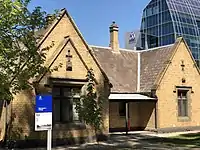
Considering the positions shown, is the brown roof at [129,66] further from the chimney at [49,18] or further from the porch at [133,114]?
the chimney at [49,18]

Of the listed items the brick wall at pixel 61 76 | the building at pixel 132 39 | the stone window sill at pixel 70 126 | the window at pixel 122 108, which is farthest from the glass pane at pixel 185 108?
the building at pixel 132 39

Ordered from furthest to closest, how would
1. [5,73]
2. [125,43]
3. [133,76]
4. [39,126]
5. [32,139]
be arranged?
[125,43] → [133,76] → [32,139] → [5,73] → [39,126]

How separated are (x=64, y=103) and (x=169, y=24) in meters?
58.9

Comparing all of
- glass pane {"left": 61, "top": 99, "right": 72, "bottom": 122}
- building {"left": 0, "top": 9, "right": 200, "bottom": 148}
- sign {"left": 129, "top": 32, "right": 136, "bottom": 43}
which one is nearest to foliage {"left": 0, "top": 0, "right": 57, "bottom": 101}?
building {"left": 0, "top": 9, "right": 200, "bottom": 148}

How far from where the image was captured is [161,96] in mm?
29391

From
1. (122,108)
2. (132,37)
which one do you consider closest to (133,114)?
(122,108)

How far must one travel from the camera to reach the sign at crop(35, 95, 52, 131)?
10.2 metres

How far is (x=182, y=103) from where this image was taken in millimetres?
31391

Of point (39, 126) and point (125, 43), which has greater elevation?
point (125, 43)

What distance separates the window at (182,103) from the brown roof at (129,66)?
2.91m

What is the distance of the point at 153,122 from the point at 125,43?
5021cm

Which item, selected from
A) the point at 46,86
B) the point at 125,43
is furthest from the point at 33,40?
the point at 125,43

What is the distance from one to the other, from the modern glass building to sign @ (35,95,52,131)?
6562cm

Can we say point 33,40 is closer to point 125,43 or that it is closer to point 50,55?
point 50,55
